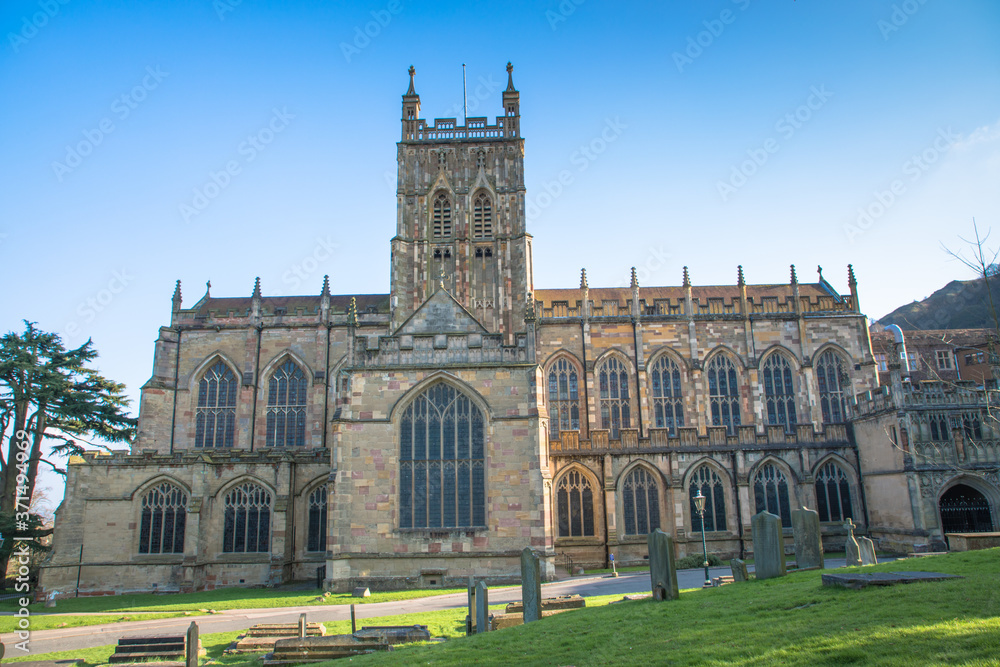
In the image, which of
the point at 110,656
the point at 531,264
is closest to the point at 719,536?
the point at 531,264

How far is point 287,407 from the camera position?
121ft

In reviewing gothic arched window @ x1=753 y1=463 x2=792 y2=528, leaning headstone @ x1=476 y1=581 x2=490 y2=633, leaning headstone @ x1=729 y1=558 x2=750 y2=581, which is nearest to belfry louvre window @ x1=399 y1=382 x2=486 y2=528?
leaning headstone @ x1=476 y1=581 x2=490 y2=633

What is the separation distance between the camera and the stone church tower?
35844mm

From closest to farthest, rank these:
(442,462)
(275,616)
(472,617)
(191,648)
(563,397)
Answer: (191,648) < (472,617) < (275,616) < (442,462) < (563,397)

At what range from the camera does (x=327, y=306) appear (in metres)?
37.8

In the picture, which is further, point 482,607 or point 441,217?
point 441,217

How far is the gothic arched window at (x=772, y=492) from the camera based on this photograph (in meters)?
29.2

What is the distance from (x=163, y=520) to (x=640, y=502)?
801 inches

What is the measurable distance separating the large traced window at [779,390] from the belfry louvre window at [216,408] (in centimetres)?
2888

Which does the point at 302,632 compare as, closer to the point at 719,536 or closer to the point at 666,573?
the point at 666,573

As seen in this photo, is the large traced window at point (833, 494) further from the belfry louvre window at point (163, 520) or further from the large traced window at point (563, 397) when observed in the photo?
the belfry louvre window at point (163, 520)

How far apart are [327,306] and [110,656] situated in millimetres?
25541

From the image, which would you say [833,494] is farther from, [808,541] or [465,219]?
[465,219]

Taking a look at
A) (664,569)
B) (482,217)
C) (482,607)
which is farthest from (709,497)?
(482,217)
